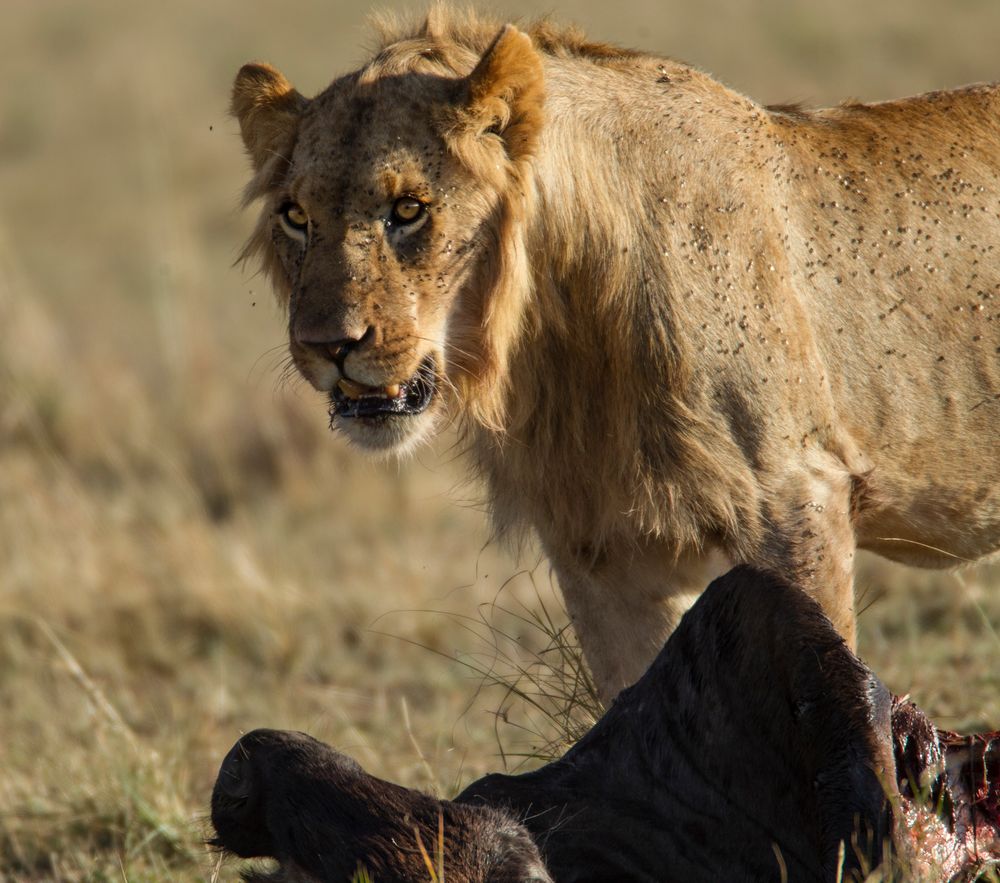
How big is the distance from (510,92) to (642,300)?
0.56m

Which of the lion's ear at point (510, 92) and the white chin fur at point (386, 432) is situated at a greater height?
the lion's ear at point (510, 92)

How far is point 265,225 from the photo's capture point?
395 cm

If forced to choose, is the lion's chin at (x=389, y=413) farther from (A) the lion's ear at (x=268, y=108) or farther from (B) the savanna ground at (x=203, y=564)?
(A) the lion's ear at (x=268, y=108)

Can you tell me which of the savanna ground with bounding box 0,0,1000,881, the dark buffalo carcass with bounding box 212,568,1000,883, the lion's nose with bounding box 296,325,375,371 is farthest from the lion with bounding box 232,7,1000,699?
the dark buffalo carcass with bounding box 212,568,1000,883

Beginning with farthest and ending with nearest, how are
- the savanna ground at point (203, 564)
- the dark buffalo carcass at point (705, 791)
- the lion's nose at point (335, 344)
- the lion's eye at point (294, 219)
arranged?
the savanna ground at point (203, 564), the lion's eye at point (294, 219), the lion's nose at point (335, 344), the dark buffalo carcass at point (705, 791)

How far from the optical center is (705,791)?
2826mm

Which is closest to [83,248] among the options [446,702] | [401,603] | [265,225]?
[401,603]

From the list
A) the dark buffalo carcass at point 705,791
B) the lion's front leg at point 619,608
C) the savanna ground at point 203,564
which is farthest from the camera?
the savanna ground at point 203,564

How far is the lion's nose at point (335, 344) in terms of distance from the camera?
135 inches

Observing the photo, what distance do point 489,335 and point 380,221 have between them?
15.4 inches

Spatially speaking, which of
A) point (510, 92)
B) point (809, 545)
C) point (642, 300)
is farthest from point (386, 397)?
point (809, 545)

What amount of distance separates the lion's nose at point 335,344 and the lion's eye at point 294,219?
0.35 metres

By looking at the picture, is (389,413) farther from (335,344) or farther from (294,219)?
(294,219)

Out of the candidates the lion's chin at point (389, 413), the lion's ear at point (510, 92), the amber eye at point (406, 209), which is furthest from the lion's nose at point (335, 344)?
the lion's ear at point (510, 92)
